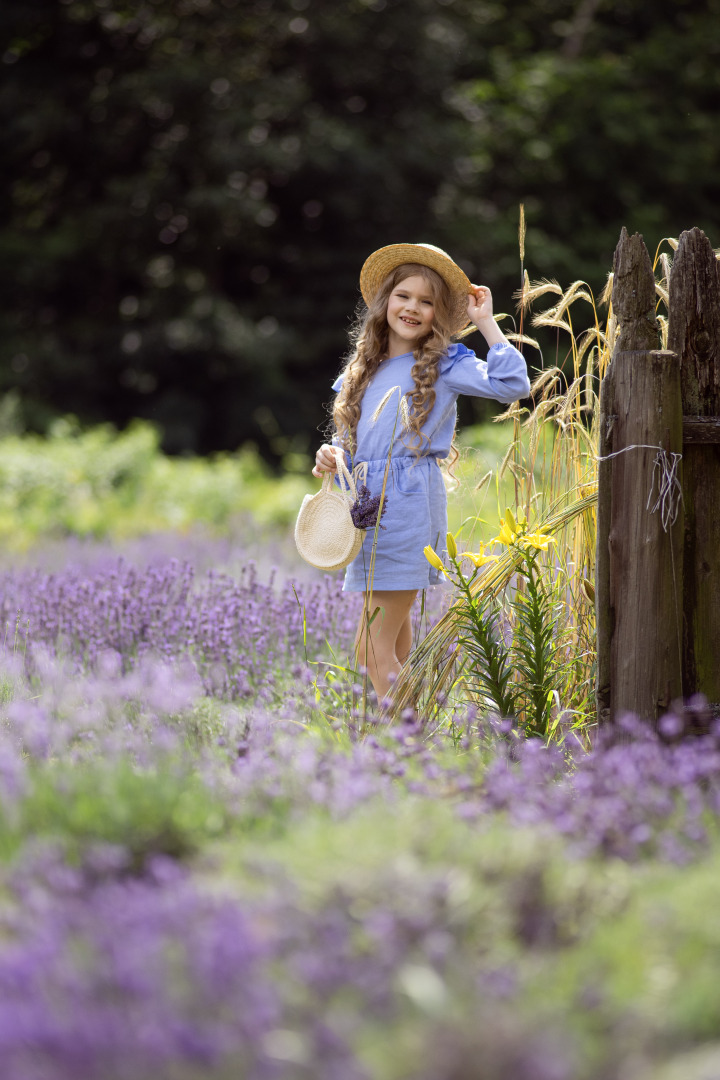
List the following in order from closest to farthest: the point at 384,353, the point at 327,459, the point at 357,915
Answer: the point at 357,915
the point at 327,459
the point at 384,353

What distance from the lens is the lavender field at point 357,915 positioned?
1486mm

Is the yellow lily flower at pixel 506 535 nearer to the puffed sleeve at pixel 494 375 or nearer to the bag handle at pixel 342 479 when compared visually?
the puffed sleeve at pixel 494 375

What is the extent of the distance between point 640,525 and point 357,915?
1654 mm

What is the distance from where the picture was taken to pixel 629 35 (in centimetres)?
2198

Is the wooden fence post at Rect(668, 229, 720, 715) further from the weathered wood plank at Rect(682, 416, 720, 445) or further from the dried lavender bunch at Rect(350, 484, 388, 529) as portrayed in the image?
the dried lavender bunch at Rect(350, 484, 388, 529)

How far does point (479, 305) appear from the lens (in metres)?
3.67

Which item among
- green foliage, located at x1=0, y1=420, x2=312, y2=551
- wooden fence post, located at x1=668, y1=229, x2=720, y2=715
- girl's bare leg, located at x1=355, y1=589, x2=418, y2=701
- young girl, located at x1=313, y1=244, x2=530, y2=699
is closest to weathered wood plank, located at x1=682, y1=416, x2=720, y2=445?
wooden fence post, located at x1=668, y1=229, x2=720, y2=715

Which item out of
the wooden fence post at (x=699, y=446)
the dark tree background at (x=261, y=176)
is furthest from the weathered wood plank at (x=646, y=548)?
the dark tree background at (x=261, y=176)

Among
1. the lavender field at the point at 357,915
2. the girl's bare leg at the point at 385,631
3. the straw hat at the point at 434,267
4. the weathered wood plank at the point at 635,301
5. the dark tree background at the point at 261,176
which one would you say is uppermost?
the dark tree background at the point at 261,176

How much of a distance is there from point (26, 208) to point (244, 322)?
5393 millimetres

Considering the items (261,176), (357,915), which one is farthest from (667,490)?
(261,176)

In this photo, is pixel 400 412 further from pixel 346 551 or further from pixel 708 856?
pixel 708 856

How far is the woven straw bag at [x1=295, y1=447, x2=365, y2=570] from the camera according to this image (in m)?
3.49

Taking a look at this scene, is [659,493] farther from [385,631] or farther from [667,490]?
[385,631]
